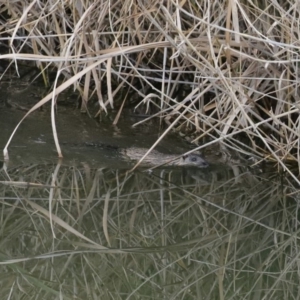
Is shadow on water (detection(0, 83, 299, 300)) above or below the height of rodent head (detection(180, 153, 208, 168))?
above

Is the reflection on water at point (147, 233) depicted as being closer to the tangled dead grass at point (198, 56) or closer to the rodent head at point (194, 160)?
the rodent head at point (194, 160)

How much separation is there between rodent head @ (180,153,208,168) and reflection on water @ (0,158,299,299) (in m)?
0.03

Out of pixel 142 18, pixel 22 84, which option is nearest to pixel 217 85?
pixel 142 18

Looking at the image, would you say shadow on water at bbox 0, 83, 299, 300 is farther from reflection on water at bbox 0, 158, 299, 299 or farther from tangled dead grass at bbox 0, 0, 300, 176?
tangled dead grass at bbox 0, 0, 300, 176

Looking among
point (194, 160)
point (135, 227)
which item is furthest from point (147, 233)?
point (194, 160)

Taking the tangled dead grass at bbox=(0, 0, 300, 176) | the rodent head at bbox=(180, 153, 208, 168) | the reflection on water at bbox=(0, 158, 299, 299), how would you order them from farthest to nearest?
the rodent head at bbox=(180, 153, 208, 168) → the tangled dead grass at bbox=(0, 0, 300, 176) → the reflection on water at bbox=(0, 158, 299, 299)

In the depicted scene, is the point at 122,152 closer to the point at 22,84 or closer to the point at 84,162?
the point at 84,162

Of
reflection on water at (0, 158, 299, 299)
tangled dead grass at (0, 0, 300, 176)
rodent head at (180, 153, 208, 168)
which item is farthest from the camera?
rodent head at (180, 153, 208, 168)

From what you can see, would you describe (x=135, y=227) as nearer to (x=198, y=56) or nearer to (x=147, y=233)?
(x=147, y=233)

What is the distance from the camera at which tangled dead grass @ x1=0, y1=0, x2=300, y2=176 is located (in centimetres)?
328

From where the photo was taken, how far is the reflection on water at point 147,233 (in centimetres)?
262

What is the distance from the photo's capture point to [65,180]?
3396 mm

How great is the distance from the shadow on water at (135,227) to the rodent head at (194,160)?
0.10 feet

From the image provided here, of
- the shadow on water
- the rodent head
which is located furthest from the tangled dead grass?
the shadow on water
